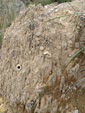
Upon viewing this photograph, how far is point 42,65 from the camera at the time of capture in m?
1.24

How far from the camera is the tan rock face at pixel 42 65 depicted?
1224 mm

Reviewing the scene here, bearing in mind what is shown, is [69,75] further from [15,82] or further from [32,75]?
[15,82]

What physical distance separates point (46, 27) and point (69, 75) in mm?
530

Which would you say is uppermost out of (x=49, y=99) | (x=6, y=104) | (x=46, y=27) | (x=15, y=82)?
(x=46, y=27)

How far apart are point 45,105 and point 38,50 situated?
524mm

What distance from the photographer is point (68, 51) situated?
1.26m

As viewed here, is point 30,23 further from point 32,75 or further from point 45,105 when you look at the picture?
point 45,105

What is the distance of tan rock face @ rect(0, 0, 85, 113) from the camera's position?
1.22 m

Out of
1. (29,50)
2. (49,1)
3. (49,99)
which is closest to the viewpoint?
(49,99)

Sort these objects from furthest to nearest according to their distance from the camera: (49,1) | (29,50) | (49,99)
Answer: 1. (49,1)
2. (29,50)
3. (49,99)

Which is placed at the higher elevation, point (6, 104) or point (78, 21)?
point (78, 21)

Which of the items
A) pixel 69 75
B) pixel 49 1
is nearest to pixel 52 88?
pixel 69 75

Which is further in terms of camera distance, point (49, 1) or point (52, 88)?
point (49, 1)

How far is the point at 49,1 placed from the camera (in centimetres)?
422
